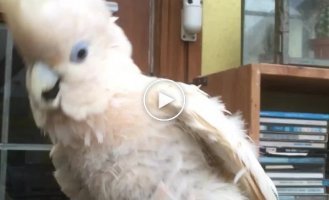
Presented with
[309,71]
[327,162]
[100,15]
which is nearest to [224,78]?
[309,71]

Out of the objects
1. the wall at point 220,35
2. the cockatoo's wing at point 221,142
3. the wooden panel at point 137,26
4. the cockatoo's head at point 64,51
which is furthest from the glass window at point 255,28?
the cockatoo's head at point 64,51

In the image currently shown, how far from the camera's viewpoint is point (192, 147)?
0.87 m

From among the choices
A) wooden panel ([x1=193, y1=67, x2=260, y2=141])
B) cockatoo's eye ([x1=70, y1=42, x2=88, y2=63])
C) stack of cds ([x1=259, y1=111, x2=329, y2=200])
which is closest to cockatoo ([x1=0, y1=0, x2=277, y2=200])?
cockatoo's eye ([x1=70, y1=42, x2=88, y2=63])

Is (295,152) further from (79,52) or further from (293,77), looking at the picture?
(79,52)

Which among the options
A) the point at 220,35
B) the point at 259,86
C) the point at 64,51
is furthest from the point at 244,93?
the point at 64,51

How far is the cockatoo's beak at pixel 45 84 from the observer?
2.43ft

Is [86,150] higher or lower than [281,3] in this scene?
lower

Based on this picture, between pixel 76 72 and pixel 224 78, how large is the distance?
459 mm

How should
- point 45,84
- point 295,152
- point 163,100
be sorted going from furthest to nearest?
point 295,152, point 163,100, point 45,84

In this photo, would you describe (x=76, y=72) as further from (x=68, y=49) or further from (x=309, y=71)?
(x=309, y=71)

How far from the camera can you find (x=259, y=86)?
3.52 feet

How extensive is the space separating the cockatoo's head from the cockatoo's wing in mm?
109
